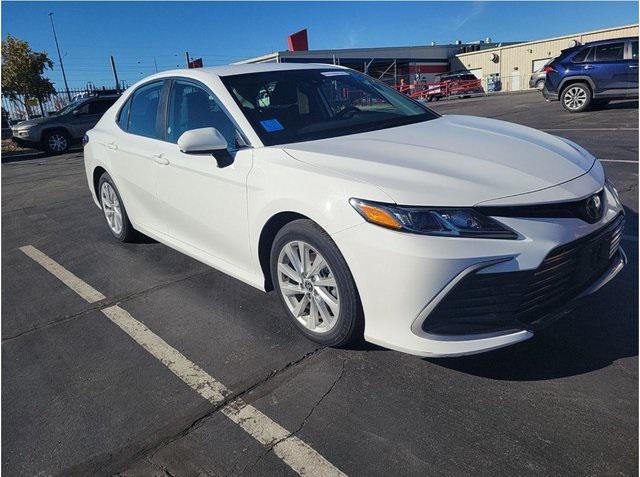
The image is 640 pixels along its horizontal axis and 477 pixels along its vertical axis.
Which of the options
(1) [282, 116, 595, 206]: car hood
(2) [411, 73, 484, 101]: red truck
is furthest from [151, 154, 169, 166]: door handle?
(2) [411, 73, 484, 101]: red truck

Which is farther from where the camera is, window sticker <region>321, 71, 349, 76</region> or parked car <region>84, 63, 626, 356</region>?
window sticker <region>321, 71, 349, 76</region>

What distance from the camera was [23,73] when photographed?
952 inches

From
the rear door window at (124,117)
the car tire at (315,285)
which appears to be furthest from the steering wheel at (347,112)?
the rear door window at (124,117)

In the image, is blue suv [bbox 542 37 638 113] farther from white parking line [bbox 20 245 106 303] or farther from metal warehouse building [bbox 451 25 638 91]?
metal warehouse building [bbox 451 25 638 91]

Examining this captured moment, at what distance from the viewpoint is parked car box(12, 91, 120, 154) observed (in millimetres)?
16237

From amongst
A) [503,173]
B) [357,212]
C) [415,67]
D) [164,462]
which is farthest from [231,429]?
[415,67]

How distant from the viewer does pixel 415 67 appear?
169 feet

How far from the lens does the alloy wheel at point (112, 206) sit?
477 centimetres

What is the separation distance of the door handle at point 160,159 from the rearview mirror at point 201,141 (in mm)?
802

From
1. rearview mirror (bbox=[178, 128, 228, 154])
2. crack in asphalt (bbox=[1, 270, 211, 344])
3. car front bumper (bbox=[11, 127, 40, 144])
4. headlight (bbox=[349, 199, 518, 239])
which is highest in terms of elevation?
car front bumper (bbox=[11, 127, 40, 144])

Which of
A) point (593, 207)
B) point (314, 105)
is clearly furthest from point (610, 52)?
point (593, 207)

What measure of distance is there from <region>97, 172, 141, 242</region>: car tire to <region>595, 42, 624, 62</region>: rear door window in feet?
41.6

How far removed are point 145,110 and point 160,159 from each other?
0.72 meters

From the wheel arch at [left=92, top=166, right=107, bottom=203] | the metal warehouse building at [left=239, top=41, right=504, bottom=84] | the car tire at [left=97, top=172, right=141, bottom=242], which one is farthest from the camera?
the metal warehouse building at [left=239, top=41, right=504, bottom=84]
